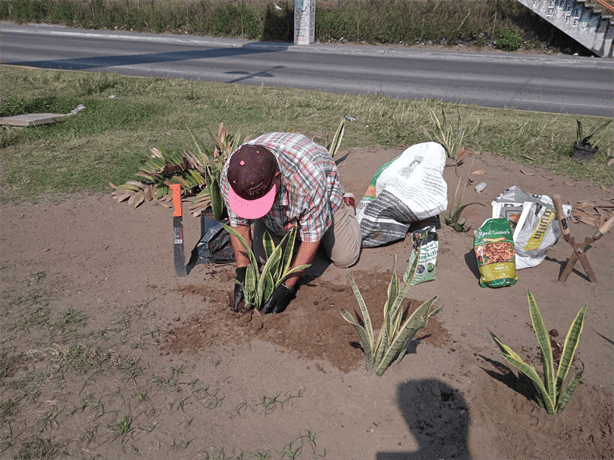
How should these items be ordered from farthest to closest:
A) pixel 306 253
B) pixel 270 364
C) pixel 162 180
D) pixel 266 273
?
pixel 162 180, pixel 306 253, pixel 266 273, pixel 270 364

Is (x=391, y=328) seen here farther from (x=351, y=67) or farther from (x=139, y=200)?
(x=351, y=67)

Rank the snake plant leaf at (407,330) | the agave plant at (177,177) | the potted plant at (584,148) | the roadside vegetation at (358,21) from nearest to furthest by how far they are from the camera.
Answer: the snake plant leaf at (407,330) → the agave plant at (177,177) → the potted plant at (584,148) → the roadside vegetation at (358,21)

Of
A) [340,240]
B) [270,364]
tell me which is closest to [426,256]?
[340,240]

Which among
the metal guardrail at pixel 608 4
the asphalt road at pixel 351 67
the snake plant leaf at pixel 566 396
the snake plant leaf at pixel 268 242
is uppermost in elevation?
the metal guardrail at pixel 608 4

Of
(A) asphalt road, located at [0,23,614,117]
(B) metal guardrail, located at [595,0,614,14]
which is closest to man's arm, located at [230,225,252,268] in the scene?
(A) asphalt road, located at [0,23,614,117]

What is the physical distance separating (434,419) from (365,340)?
509mm

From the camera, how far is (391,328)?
2.42 meters

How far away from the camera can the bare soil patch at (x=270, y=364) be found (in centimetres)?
221

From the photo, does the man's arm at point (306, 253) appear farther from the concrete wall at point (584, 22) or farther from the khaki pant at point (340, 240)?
the concrete wall at point (584, 22)

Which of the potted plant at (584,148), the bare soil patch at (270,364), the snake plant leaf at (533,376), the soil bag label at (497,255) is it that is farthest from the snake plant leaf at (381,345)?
the potted plant at (584,148)

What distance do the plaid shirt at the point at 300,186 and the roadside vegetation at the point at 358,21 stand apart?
15.7m

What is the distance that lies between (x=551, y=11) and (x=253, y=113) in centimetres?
1385

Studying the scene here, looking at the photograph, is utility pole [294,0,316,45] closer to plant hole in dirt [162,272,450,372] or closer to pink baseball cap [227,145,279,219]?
plant hole in dirt [162,272,450,372]

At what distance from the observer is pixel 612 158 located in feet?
17.4
